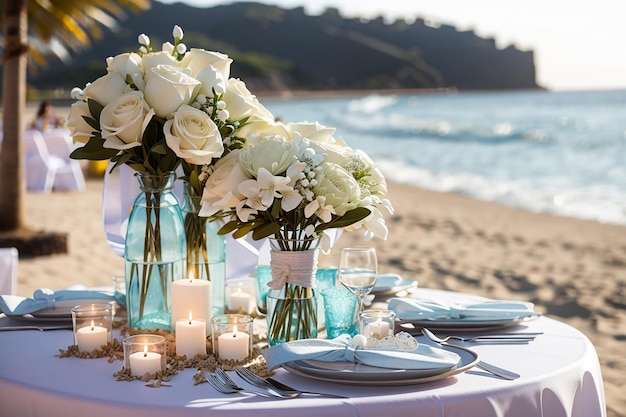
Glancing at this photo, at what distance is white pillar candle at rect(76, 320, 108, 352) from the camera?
1.76 meters

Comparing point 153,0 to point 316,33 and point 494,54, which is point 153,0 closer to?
point 316,33

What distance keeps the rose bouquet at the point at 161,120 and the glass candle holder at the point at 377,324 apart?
477mm

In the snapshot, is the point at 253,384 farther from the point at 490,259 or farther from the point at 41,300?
the point at 490,259

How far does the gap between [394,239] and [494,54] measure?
363ft

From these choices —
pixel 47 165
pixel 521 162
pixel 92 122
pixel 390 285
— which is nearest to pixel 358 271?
pixel 390 285

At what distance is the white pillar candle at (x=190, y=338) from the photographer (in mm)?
1727

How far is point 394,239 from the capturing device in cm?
888

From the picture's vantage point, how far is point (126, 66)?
1807 mm

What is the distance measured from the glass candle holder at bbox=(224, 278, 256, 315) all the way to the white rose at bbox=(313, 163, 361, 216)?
→ 2.09 feet

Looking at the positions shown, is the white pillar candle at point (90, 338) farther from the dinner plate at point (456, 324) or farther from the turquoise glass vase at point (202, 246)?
the dinner plate at point (456, 324)

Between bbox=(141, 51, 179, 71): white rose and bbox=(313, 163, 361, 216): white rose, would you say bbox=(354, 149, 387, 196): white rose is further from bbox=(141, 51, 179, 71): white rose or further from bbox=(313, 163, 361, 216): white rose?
bbox=(141, 51, 179, 71): white rose

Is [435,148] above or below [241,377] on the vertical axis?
above

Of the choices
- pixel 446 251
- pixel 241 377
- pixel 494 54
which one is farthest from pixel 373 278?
pixel 494 54

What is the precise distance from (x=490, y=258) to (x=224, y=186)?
21.5 ft
